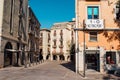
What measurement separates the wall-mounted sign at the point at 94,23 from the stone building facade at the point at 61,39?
158 feet

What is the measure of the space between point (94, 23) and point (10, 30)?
14464 mm

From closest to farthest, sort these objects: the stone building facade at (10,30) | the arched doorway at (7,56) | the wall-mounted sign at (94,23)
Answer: the wall-mounted sign at (94,23)
the stone building facade at (10,30)
the arched doorway at (7,56)

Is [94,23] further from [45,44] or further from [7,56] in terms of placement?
[45,44]

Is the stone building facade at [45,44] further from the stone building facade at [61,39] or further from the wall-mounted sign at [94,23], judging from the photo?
the wall-mounted sign at [94,23]

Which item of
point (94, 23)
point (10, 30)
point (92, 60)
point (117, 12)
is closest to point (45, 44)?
point (10, 30)

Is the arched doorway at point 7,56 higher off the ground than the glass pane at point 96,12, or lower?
lower

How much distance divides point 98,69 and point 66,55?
50043 millimetres

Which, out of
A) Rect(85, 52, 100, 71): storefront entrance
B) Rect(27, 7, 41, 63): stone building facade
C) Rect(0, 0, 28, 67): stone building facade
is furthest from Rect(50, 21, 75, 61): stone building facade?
Rect(85, 52, 100, 71): storefront entrance

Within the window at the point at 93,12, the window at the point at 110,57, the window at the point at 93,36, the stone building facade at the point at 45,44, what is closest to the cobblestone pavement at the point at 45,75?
the window at the point at 110,57

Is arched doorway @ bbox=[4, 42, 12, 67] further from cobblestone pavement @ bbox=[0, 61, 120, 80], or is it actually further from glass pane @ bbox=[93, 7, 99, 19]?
glass pane @ bbox=[93, 7, 99, 19]

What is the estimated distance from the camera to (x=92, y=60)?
77.8 feet

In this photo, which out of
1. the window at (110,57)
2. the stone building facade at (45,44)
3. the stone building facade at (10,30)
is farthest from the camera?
the stone building facade at (45,44)

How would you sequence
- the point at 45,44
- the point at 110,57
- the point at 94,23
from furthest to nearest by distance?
the point at 45,44
the point at 110,57
the point at 94,23

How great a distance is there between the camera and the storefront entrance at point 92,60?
2338cm
